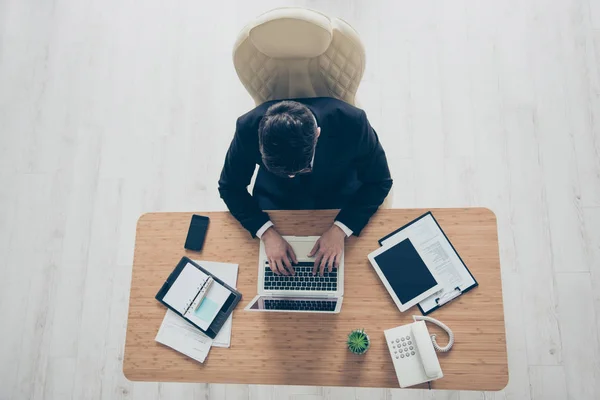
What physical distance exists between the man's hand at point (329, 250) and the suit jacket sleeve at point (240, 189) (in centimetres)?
21

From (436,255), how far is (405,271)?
12cm

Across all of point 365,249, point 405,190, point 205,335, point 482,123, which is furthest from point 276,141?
point 482,123

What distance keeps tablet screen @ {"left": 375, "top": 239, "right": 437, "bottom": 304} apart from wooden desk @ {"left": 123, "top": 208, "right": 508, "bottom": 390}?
4 cm

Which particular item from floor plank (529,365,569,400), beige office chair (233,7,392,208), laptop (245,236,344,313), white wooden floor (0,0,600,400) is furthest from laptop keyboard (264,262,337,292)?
floor plank (529,365,569,400)

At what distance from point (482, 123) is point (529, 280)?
33.0 inches

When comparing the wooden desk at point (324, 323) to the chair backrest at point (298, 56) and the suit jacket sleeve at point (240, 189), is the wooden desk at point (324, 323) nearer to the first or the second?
the suit jacket sleeve at point (240, 189)

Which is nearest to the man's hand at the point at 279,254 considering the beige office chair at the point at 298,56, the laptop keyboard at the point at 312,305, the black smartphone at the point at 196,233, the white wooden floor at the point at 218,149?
the laptop keyboard at the point at 312,305

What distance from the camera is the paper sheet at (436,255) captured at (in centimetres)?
150

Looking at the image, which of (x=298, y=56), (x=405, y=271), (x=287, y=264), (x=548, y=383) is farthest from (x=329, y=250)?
(x=548, y=383)

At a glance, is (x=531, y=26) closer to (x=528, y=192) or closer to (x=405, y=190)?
(x=528, y=192)

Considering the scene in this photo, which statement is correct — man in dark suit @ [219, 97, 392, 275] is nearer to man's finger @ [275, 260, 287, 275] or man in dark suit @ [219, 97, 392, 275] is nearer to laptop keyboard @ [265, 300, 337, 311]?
man's finger @ [275, 260, 287, 275]

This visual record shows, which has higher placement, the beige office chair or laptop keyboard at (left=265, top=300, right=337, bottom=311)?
the beige office chair

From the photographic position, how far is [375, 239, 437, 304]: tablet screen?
4.93ft

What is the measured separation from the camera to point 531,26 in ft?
8.29
